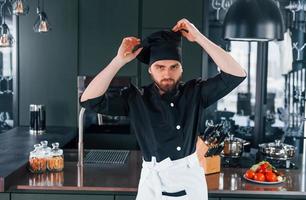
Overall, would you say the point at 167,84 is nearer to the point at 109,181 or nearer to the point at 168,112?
the point at 168,112

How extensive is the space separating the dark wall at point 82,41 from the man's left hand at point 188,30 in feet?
7.85

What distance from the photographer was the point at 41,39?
169 inches

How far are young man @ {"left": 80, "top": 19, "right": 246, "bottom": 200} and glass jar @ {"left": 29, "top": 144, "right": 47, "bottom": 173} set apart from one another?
0.67 metres

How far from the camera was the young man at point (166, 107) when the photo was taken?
185 centimetres

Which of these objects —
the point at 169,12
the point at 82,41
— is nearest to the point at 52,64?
the point at 82,41

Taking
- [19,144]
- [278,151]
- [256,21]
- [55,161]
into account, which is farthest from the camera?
[19,144]

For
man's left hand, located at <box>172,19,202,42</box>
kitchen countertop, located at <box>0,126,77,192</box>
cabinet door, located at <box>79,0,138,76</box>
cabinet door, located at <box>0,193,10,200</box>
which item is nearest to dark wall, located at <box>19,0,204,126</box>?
cabinet door, located at <box>79,0,138,76</box>

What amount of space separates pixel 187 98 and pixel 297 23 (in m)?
3.28

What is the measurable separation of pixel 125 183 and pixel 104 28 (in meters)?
2.26

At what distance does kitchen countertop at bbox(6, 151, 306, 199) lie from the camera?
2225mm

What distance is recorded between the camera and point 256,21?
93.0 inches

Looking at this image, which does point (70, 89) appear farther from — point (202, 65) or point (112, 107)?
point (112, 107)

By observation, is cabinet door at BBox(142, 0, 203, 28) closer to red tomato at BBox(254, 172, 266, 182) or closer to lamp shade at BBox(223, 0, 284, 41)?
lamp shade at BBox(223, 0, 284, 41)

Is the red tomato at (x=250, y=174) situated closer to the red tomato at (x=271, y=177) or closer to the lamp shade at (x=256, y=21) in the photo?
the red tomato at (x=271, y=177)
